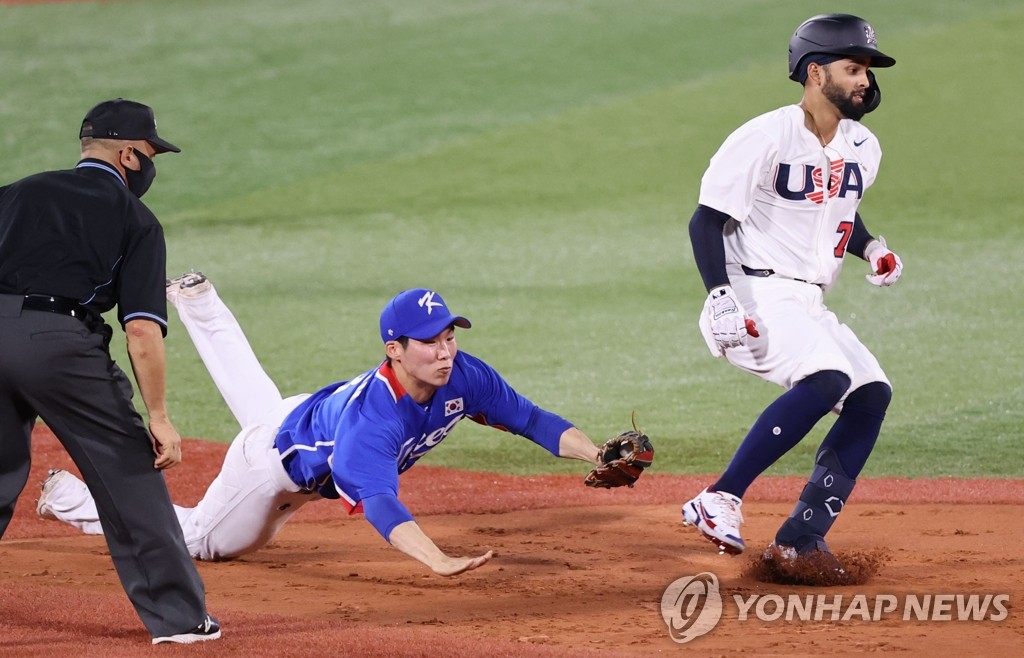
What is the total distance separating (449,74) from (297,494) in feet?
51.4

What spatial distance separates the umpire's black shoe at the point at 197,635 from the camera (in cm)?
464

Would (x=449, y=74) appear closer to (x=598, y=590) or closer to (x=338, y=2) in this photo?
(x=338, y=2)

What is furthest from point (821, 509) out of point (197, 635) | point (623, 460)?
point (197, 635)

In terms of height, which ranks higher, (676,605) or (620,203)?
(676,605)

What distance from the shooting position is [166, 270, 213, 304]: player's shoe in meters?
6.56

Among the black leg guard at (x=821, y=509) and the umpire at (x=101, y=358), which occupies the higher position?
the umpire at (x=101, y=358)

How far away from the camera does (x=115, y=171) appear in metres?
4.78

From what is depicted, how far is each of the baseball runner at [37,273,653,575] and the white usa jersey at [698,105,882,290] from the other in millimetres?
1101

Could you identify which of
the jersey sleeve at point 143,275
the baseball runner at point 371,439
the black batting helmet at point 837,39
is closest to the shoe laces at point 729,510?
the baseball runner at point 371,439

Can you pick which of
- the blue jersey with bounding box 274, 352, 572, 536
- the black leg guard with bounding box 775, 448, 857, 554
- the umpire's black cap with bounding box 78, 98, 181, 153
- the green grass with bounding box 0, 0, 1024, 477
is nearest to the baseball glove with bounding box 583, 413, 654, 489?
the blue jersey with bounding box 274, 352, 572, 536

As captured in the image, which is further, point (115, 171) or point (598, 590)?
point (598, 590)

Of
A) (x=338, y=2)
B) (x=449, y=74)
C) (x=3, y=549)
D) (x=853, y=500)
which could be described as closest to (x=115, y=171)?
(x=3, y=549)

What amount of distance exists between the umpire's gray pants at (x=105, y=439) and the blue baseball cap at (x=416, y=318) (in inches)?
36.9

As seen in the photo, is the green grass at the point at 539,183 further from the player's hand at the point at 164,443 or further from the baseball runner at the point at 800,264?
the player's hand at the point at 164,443
